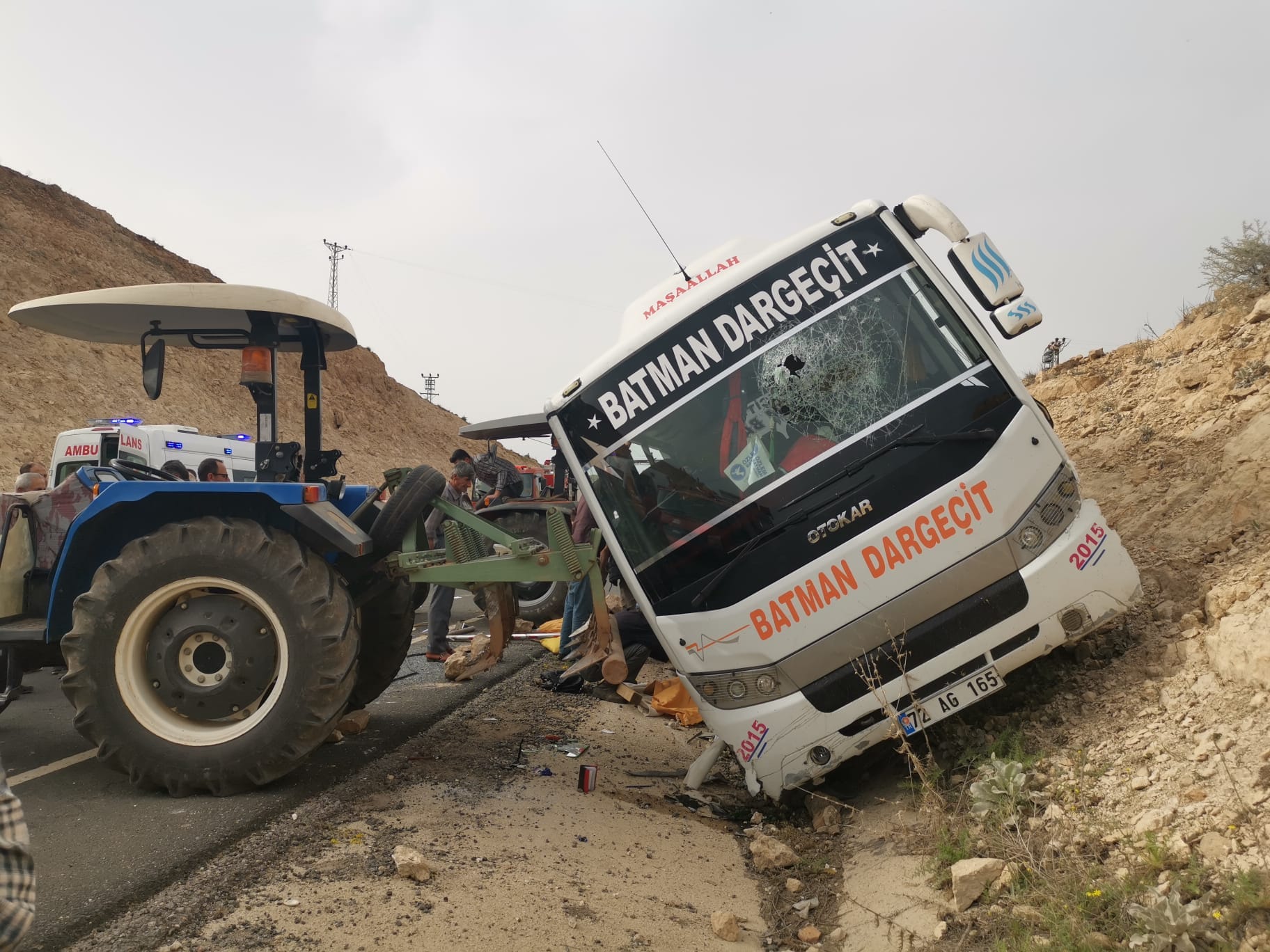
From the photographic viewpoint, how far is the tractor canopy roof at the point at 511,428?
1106 cm

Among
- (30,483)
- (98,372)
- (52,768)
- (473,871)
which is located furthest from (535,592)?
(98,372)

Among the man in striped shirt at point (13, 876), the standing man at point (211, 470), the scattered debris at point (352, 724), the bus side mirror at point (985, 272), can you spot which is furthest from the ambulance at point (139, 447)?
the man in striped shirt at point (13, 876)

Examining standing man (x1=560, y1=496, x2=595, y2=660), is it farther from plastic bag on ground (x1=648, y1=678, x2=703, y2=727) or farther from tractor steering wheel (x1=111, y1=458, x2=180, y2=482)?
tractor steering wheel (x1=111, y1=458, x2=180, y2=482)

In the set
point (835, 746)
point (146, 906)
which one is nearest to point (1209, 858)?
point (835, 746)

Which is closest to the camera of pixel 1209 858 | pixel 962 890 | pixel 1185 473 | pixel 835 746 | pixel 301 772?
pixel 1209 858

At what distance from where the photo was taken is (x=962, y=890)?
3062mm

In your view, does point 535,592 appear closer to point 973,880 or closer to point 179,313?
point 179,313

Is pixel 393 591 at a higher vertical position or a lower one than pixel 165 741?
higher

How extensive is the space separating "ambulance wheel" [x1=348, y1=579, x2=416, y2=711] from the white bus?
2194 millimetres

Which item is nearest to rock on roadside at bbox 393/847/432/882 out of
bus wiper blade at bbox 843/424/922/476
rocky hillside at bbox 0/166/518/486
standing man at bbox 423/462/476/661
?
bus wiper blade at bbox 843/424/922/476

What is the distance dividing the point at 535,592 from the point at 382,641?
475cm

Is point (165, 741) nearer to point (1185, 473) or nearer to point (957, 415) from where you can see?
point (957, 415)

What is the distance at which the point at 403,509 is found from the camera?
193 inches

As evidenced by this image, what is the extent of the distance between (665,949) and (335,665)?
2164 millimetres
